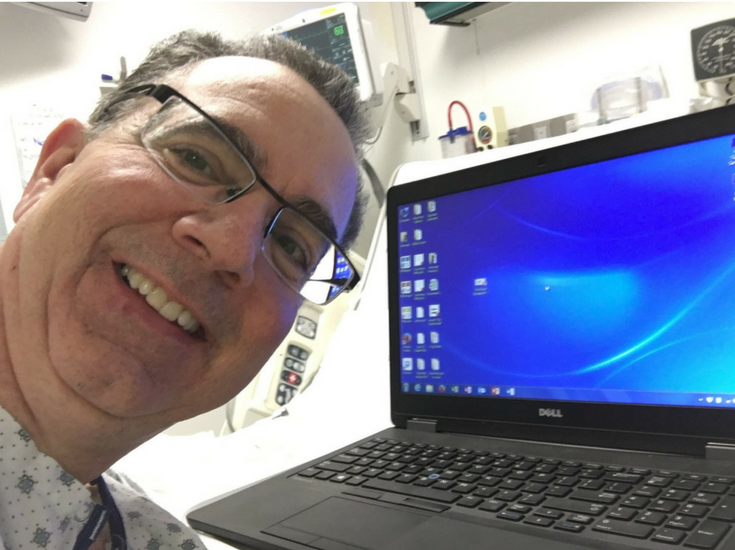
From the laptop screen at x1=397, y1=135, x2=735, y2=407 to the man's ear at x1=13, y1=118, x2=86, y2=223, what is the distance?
1.66 ft

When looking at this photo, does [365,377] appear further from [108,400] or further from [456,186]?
[108,400]

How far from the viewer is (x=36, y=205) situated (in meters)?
0.53

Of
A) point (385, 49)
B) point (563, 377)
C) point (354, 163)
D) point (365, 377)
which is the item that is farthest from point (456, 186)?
point (385, 49)

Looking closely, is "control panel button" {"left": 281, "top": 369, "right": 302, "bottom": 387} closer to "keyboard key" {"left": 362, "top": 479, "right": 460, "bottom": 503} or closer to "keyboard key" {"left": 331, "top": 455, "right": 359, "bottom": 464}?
"keyboard key" {"left": 331, "top": 455, "right": 359, "bottom": 464}

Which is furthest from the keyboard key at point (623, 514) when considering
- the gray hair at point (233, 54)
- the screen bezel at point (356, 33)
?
the screen bezel at point (356, 33)

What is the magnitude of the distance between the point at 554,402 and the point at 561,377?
0.03 metres

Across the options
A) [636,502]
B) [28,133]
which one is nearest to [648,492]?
[636,502]

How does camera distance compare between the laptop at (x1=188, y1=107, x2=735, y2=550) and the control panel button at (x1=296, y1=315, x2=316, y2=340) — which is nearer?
the laptop at (x1=188, y1=107, x2=735, y2=550)

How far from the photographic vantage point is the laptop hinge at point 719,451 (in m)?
0.61

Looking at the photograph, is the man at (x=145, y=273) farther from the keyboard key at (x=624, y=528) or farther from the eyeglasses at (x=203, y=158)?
the keyboard key at (x=624, y=528)

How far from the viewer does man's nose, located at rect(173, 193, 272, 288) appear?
51 centimetres

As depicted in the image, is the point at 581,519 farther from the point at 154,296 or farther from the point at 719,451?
the point at 154,296

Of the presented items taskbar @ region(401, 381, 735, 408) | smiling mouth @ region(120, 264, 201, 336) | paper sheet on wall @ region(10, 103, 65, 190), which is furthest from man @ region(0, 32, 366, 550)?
paper sheet on wall @ region(10, 103, 65, 190)

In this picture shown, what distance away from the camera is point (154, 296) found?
0.52 m
